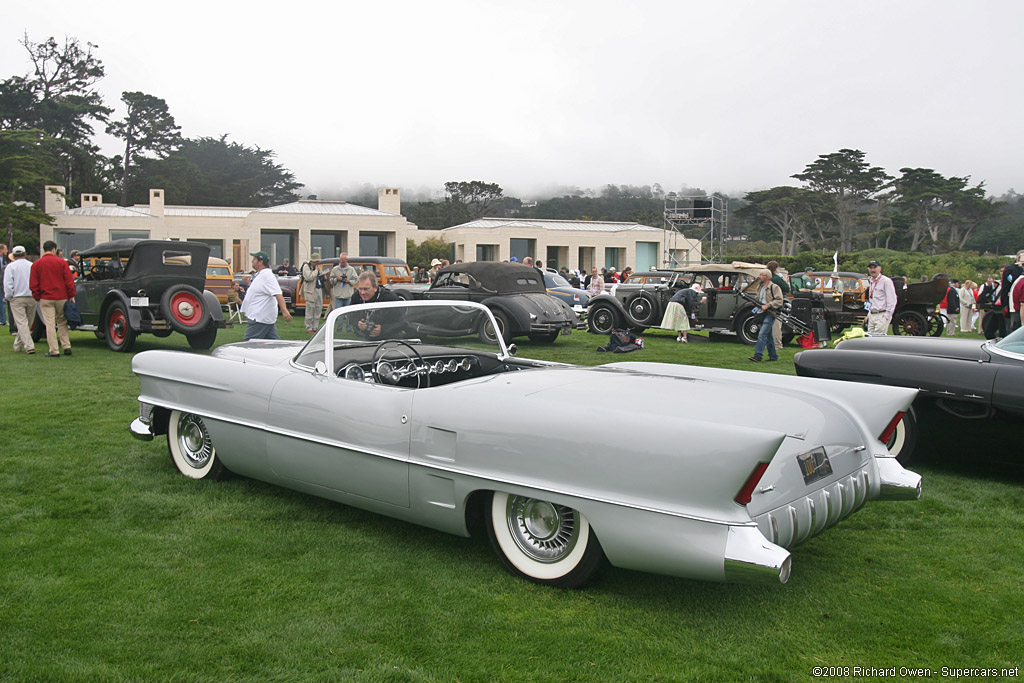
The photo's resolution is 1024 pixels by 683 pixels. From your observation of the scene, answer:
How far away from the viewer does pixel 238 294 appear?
65.4 ft

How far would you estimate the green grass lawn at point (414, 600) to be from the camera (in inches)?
114

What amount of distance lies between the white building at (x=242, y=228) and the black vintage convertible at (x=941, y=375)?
42.3 metres

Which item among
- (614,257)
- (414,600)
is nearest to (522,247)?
(614,257)

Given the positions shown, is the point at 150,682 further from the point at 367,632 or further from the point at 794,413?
the point at 794,413

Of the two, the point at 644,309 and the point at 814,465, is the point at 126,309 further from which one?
the point at 814,465

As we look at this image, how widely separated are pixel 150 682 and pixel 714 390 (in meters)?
2.64

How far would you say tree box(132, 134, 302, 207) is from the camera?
265ft

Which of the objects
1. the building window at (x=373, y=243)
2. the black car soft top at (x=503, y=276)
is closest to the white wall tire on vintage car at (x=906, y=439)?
the black car soft top at (x=503, y=276)

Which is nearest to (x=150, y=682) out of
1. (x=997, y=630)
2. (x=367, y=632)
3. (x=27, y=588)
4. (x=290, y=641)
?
(x=290, y=641)

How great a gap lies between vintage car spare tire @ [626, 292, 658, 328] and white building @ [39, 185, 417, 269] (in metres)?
Result: 31.5

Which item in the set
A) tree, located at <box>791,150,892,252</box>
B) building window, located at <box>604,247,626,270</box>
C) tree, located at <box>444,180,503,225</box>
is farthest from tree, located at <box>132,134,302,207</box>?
tree, located at <box>791,150,892,252</box>

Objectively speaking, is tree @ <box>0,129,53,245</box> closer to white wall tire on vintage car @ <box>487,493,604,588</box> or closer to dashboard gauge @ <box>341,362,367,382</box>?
dashboard gauge @ <box>341,362,367,382</box>

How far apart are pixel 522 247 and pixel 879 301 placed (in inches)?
1666

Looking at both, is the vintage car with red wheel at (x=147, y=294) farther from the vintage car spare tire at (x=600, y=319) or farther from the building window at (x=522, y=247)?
the building window at (x=522, y=247)
